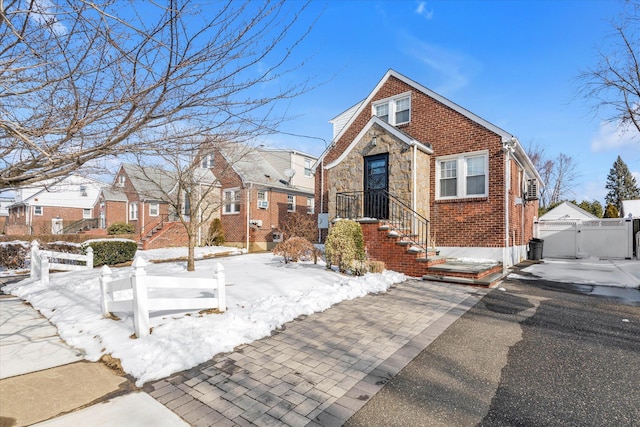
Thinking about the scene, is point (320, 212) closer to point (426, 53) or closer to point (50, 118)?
point (426, 53)

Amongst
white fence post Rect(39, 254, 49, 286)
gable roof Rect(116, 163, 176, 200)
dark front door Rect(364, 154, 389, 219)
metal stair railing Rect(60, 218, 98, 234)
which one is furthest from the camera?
metal stair railing Rect(60, 218, 98, 234)

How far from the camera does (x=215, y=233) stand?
62.0ft

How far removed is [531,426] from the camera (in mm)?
2449

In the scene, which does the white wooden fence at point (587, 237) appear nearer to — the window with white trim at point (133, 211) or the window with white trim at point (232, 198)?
the window with white trim at point (232, 198)

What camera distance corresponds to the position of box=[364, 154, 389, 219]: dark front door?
37.0 feet

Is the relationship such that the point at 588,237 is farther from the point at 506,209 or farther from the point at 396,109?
the point at 396,109

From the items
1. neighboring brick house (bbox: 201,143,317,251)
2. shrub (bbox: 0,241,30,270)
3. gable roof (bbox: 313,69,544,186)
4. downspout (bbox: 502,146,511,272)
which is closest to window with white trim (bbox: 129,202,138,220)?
neighboring brick house (bbox: 201,143,317,251)

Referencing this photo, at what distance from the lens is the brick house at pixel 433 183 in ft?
33.4

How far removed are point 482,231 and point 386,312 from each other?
677cm

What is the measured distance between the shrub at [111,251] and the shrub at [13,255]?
1926 mm

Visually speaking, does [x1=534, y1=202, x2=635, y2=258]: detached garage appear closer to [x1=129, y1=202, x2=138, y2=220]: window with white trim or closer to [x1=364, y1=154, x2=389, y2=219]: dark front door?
[x1=364, y1=154, x2=389, y2=219]: dark front door

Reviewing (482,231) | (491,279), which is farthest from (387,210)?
(491,279)

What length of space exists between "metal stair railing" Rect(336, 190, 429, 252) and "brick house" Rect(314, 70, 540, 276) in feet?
0.11

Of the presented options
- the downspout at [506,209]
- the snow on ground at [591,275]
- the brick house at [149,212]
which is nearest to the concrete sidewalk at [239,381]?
the snow on ground at [591,275]
